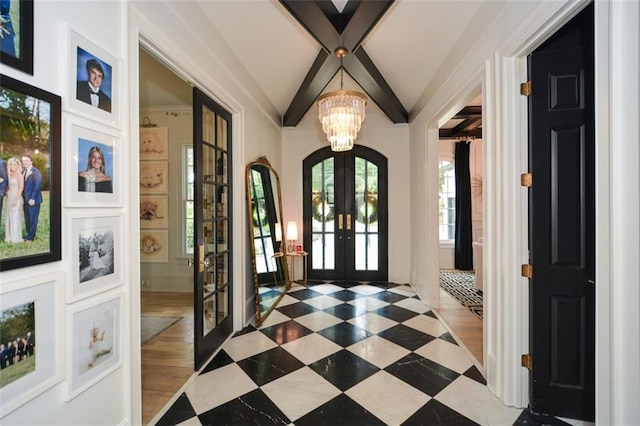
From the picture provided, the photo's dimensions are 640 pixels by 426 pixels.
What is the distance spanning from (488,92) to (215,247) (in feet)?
8.71

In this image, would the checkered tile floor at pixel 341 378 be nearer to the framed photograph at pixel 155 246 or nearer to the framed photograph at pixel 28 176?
the framed photograph at pixel 28 176

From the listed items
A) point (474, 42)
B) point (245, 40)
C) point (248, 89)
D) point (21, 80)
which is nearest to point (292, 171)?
point (248, 89)

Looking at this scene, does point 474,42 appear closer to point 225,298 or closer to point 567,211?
point 567,211

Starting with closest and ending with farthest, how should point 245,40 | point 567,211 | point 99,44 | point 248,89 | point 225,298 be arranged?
1. point 99,44
2. point 567,211
3. point 245,40
4. point 225,298
5. point 248,89

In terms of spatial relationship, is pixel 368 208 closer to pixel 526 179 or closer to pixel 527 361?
pixel 526 179

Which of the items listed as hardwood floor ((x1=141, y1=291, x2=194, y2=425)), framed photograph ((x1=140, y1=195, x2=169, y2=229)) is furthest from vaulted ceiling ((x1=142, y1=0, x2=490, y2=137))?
hardwood floor ((x1=141, y1=291, x2=194, y2=425))

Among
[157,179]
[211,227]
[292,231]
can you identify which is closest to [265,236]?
[292,231]

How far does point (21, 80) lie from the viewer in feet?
3.47

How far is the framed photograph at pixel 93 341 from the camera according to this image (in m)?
1.28

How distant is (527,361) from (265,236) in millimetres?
3063

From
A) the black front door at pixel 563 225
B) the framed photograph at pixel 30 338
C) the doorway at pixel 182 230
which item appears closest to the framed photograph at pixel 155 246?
the doorway at pixel 182 230

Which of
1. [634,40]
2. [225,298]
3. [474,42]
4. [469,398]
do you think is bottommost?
[469,398]

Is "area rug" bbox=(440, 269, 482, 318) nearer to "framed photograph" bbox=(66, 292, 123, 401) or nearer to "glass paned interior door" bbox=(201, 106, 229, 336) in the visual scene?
"glass paned interior door" bbox=(201, 106, 229, 336)

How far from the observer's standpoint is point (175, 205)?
457 centimetres
